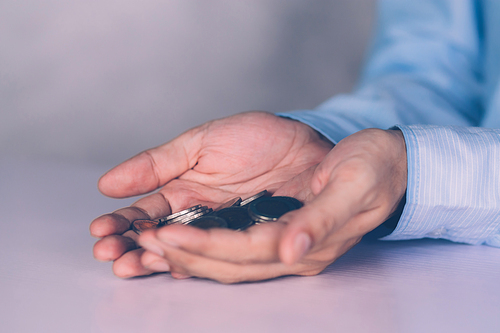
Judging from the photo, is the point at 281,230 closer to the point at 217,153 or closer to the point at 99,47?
the point at 217,153

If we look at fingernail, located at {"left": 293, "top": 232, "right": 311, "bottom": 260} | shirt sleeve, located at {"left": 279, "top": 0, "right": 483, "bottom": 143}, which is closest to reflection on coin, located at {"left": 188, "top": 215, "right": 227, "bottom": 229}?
fingernail, located at {"left": 293, "top": 232, "right": 311, "bottom": 260}

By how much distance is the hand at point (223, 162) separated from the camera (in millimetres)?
1332

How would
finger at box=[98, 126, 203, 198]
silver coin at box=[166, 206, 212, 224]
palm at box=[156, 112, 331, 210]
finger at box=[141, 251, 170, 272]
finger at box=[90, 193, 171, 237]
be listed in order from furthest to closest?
palm at box=[156, 112, 331, 210] < finger at box=[98, 126, 203, 198] < silver coin at box=[166, 206, 212, 224] < finger at box=[90, 193, 171, 237] < finger at box=[141, 251, 170, 272]

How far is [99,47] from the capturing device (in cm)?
309

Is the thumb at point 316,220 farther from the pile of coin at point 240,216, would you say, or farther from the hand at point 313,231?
the pile of coin at point 240,216

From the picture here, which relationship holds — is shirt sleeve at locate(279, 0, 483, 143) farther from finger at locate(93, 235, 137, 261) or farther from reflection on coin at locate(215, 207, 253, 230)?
finger at locate(93, 235, 137, 261)

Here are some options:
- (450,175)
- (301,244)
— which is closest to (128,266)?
(301,244)

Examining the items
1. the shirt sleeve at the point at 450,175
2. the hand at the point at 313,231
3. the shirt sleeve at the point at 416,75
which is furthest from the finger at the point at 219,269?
the shirt sleeve at the point at 416,75

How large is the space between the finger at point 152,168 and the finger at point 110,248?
0.37m

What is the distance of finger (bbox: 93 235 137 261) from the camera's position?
3.05 feet

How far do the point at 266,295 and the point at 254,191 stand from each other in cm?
58

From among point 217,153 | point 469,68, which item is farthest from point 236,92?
point 217,153

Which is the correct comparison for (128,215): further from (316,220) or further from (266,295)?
(316,220)

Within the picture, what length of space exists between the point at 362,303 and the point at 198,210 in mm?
500
